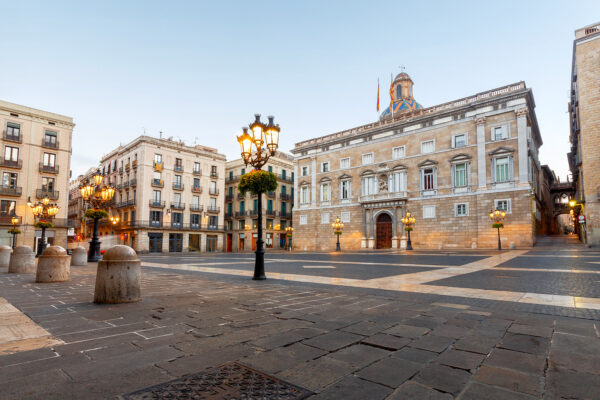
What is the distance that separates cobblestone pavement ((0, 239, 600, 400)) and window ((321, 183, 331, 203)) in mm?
35579

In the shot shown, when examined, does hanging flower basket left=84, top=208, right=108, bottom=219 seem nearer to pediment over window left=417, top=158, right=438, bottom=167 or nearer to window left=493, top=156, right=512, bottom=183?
pediment over window left=417, top=158, right=438, bottom=167

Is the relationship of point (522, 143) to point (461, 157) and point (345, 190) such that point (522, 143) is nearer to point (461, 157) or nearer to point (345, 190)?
point (461, 157)

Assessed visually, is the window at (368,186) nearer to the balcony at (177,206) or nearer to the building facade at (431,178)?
the building facade at (431,178)

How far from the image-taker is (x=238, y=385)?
7.52 feet

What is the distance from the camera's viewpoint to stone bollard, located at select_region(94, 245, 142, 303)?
210 inches

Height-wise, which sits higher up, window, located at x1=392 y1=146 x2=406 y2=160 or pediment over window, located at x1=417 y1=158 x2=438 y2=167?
window, located at x1=392 y1=146 x2=406 y2=160

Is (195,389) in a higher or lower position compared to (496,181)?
lower

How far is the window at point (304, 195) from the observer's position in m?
43.1

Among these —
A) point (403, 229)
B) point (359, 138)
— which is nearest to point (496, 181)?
point (403, 229)

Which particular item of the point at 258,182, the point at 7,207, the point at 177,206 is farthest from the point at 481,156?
the point at 7,207

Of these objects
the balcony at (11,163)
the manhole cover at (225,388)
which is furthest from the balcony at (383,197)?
the balcony at (11,163)

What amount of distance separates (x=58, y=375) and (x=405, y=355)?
109 inches

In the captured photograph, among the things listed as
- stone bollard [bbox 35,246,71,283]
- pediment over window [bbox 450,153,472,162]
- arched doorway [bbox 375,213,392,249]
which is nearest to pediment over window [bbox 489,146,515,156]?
pediment over window [bbox 450,153,472,162]

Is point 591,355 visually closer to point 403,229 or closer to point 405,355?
point 405,355
